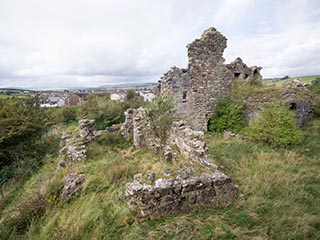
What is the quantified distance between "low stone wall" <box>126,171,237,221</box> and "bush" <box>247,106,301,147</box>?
5283 millimetres

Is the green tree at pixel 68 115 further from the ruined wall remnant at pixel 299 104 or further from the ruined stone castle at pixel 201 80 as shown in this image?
the ruined wall remnant at pixel 299 104

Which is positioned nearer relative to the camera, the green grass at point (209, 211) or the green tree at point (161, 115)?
the green grass at point (209, 211)

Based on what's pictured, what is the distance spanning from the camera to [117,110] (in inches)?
830

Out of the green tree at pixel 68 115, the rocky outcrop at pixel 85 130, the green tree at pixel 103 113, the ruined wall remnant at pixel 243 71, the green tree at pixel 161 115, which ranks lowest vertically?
the green tree at pixel 68 115

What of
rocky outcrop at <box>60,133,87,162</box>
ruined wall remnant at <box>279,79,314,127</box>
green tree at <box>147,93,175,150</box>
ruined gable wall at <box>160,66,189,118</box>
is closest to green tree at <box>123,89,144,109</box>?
ruined gable wall at <box>160,66,189,118</box>

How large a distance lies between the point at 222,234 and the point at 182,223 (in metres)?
0.72

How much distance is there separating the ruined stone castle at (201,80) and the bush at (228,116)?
1.32 ft

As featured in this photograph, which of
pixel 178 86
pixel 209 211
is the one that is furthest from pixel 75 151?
pixel 178 86

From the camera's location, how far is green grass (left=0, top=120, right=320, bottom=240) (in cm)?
348

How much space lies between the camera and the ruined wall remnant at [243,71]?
45.1 feet

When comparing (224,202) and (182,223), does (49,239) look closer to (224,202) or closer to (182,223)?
(182,223)

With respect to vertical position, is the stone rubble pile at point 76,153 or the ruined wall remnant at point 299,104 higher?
the ruined wall remnant at point 299,104

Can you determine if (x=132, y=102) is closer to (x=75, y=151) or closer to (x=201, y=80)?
(x=201, y=80)

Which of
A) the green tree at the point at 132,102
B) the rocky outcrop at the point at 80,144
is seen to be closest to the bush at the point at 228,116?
the rocky outcrop at the point at 80,144
